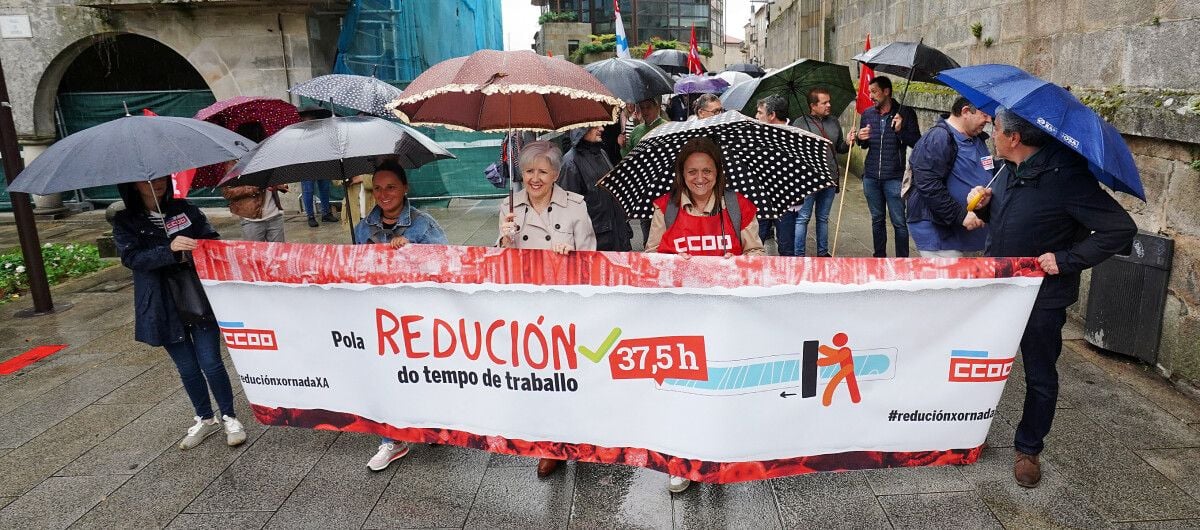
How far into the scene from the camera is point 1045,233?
3.43 metres

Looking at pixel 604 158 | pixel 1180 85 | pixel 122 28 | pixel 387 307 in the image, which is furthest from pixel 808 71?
pixel 122 28

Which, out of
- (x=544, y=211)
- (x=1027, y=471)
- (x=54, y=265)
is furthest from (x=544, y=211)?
(x=54, y=265)

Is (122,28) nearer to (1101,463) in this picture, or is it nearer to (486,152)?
(486,152)

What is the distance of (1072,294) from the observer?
135 inches

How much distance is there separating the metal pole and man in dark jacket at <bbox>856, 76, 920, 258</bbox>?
801 centimetres

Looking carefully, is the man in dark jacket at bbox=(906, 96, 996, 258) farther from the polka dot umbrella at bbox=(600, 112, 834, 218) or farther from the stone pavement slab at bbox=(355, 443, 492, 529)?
the stone pavement slab at bbox=(355, 443, 492, 529)

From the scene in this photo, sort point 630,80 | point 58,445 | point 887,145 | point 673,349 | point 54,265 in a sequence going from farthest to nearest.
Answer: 1. point 54,265
2. point 887,145
3. point 630,80
4. point 58,445
5. point 673,349

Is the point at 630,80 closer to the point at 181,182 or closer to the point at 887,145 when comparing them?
the point at 887,145

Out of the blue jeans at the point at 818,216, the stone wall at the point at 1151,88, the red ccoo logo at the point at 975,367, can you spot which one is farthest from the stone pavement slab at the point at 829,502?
the blue jeans at the point at 818,216

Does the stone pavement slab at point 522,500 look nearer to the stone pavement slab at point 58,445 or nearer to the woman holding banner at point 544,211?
the woman holding banner at point 544,211

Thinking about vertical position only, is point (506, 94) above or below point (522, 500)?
above

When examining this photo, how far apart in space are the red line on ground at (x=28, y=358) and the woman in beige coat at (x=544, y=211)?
4741 mm

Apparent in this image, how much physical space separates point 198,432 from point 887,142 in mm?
6128

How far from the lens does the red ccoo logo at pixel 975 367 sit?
3.36m
